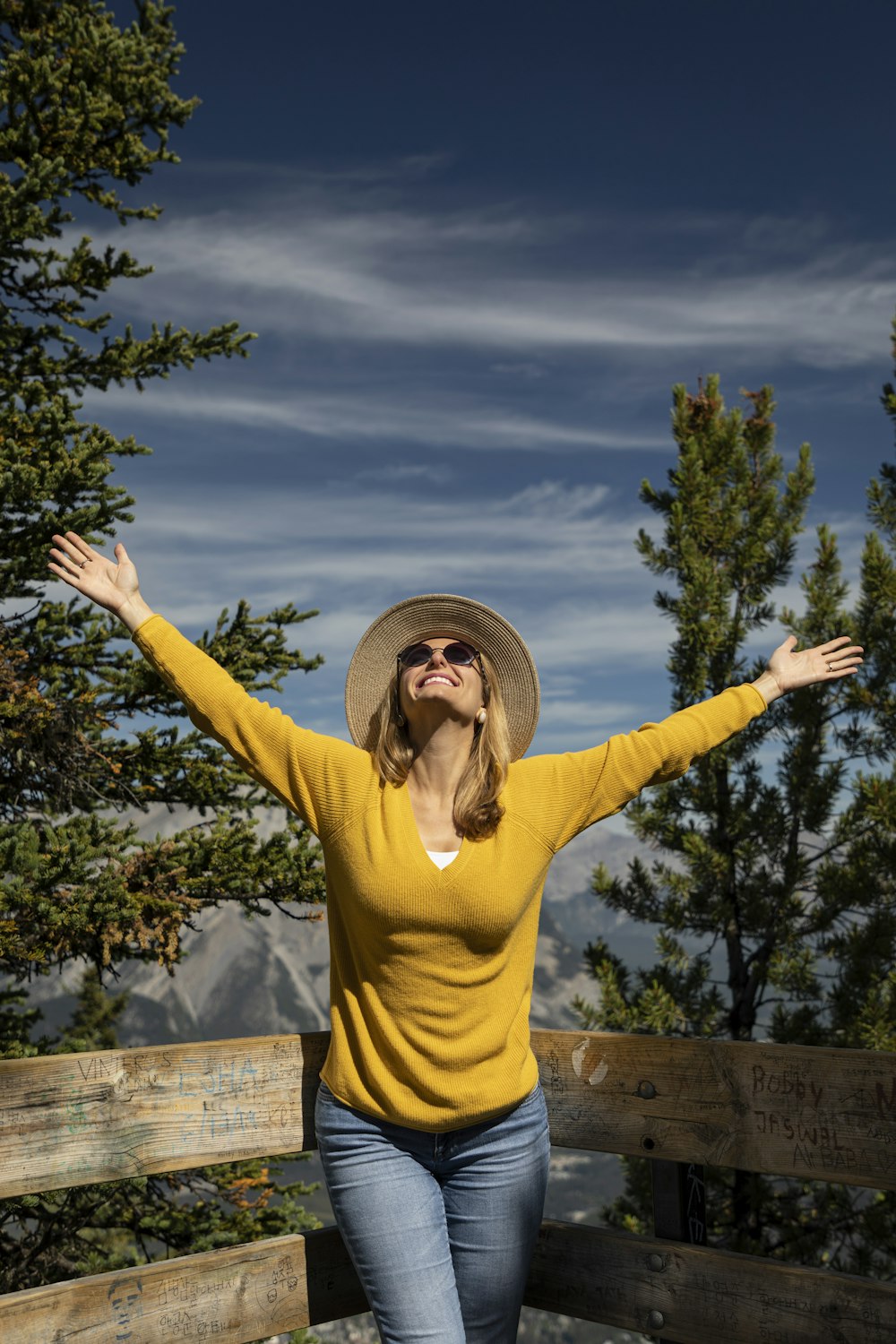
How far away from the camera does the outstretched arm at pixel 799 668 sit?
148 inches

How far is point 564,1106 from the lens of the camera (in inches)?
142

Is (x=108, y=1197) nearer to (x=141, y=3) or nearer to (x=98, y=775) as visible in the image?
(x=98, y=775)

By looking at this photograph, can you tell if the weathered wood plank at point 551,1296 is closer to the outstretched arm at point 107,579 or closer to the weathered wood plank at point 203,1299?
the weathered wood plank at point 203,1299

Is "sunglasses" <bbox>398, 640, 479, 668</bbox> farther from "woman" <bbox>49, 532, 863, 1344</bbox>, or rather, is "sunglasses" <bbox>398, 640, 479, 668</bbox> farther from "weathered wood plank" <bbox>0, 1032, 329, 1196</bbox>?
"weathered wood plank" <bbox>0, 1032, 329, 1196</bbox>

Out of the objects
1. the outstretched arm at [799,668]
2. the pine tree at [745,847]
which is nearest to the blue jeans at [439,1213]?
the outstretched arm at [799,668]

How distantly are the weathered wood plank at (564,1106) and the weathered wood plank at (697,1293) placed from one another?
281mm

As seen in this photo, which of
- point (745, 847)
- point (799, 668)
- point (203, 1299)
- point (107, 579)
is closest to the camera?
point (203, 1299)

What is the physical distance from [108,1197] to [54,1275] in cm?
105

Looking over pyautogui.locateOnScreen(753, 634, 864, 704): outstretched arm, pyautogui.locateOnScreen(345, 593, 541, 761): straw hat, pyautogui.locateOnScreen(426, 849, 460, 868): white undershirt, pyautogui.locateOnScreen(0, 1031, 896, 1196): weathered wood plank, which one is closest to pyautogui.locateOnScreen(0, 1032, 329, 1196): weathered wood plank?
pyautogui.locateOnScreen(0, 1031, 896, 1196): weathered wood plank

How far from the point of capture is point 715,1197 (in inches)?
400

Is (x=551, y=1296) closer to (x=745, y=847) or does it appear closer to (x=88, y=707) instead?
(x=88, y=707)

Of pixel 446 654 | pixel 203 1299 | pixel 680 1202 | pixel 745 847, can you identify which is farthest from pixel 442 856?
pixel 745 847

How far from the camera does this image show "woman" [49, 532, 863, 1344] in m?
3.08

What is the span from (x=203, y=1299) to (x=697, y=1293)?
146 centimetres
